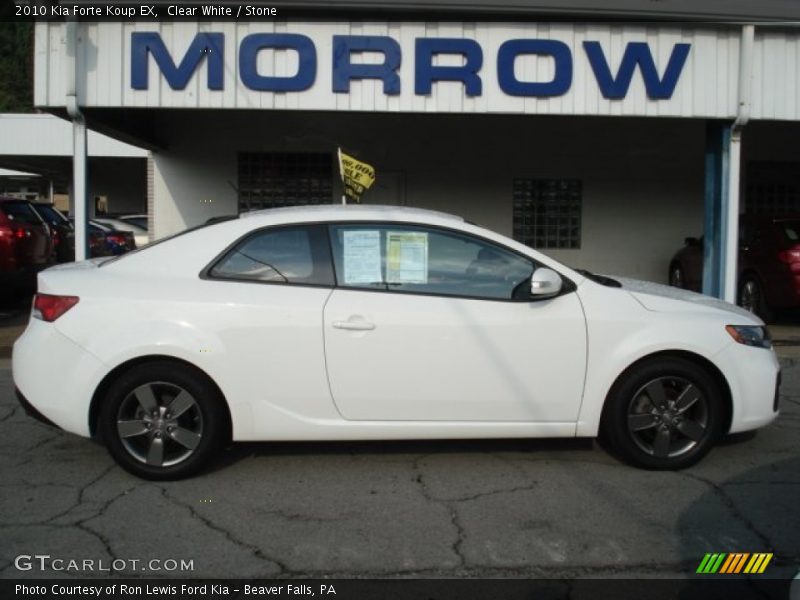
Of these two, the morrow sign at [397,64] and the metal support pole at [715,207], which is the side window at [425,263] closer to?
the morrow sign at [397,64]

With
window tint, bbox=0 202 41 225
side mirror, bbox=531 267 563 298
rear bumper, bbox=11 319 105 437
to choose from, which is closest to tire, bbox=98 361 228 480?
rear bumper, bbox=11 319 105 437

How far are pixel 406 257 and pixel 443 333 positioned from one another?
526mm

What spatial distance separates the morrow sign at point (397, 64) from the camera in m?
8.59

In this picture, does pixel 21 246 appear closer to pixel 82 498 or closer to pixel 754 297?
pixel 82 498

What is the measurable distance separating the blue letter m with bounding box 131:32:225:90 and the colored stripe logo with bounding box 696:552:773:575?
694 cm

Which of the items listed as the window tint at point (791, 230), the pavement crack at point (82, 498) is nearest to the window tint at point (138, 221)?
the window tint at point (791, 230)

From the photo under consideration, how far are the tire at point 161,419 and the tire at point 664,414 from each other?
2381mm

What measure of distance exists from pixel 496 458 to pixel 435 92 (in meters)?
4.83

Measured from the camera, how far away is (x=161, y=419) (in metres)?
4.68

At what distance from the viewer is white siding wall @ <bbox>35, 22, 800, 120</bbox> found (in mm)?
8562

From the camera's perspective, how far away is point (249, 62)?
28.2ft

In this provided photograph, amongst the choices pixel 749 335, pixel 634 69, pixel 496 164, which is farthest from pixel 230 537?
pixel 496 164

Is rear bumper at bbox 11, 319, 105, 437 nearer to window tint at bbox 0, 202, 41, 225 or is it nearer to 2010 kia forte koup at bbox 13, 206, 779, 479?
2010 kia forte koup at bbox 13, 206, 779, 479

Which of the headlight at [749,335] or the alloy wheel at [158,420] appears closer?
the alloy wheel at [158,420]
